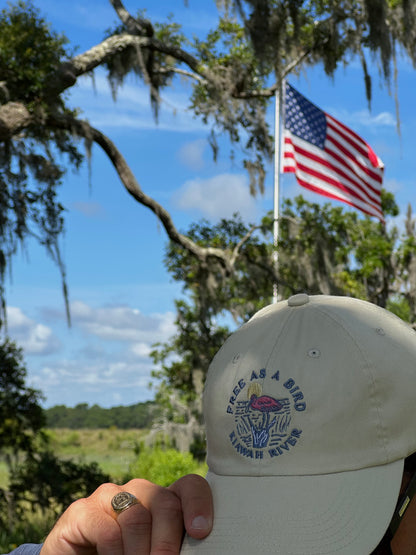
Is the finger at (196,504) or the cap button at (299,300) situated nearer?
the finger at (196,504)

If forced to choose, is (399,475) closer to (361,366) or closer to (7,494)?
(361,366)

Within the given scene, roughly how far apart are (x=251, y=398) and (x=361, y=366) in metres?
0.19

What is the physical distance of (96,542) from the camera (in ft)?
3.79

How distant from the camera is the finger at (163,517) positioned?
109 centimetres

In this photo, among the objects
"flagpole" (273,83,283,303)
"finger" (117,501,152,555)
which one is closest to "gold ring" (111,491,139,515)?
"finger" (117,501,152,555)

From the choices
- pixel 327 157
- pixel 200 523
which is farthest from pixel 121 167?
pixel 200 523

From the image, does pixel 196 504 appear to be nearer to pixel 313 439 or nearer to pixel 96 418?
pixel 313 439

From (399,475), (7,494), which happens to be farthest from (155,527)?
(7,494)

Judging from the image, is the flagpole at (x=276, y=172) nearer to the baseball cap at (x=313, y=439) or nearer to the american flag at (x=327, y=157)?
the american flag at (x=327, y=157)

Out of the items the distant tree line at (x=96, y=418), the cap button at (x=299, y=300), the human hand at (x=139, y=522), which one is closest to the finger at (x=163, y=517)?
the human hand at (x=139, y=522)

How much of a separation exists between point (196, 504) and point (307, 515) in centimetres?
19

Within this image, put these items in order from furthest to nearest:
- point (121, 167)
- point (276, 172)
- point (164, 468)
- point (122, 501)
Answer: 1. point (276, 172)
2. point (164, 468)
3. point (121, 167)
4. point (122, 501)

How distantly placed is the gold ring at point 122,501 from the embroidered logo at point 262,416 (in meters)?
0.20

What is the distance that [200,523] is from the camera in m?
1.08
